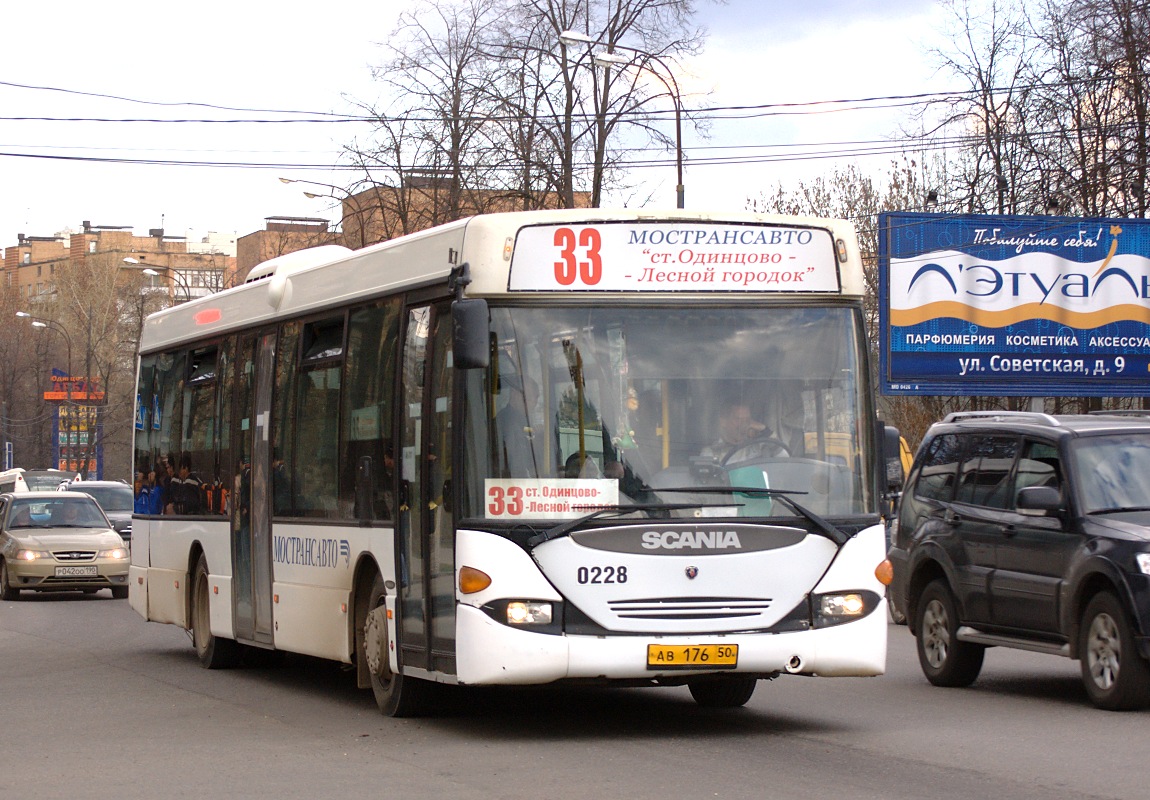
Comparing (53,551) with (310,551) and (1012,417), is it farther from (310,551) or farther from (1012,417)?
(1012,417)

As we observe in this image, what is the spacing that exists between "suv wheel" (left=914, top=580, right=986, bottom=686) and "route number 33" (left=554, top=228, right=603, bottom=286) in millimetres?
4857

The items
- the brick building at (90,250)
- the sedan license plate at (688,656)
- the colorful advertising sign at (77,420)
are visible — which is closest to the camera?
the sedan license plate at (688,656)

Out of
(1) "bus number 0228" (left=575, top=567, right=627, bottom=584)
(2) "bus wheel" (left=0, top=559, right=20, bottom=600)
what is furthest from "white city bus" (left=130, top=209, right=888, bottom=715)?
(2) "bus wheel" (left=0, top=559, right=20, bottom=600)

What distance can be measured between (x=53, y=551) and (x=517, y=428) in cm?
1936

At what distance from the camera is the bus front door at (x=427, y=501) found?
1010cm

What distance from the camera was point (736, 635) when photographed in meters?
9.81

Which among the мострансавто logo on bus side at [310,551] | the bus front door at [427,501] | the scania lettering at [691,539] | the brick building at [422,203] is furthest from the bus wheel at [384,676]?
the brick building at [422,203]

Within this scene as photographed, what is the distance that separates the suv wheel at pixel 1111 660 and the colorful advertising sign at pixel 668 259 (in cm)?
294

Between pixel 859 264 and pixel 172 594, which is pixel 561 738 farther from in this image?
pixel 172 594

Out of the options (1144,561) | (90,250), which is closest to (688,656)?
(1144,561)

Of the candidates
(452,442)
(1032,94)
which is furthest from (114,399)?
(452,442)

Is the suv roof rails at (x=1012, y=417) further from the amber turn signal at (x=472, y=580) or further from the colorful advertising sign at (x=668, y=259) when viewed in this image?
the amber turn signal at (x=472, y=580)

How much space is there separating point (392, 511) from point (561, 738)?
1.87 meters

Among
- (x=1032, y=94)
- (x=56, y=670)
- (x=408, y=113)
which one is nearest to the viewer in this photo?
(x=56, y=670)
